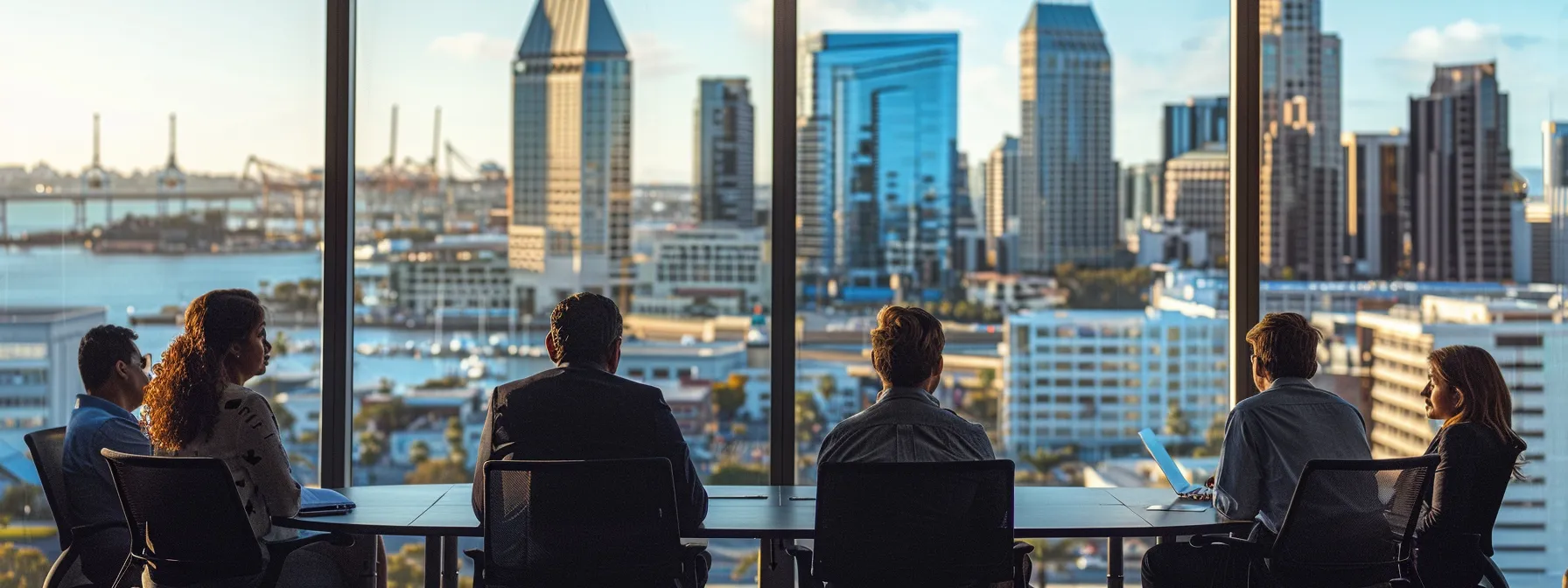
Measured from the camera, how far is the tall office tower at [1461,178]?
5.30m

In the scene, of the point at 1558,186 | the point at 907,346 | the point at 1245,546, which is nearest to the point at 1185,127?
the point at 1558,186

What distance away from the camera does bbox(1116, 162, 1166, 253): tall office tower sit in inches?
315

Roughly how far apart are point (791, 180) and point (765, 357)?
1.88 feet

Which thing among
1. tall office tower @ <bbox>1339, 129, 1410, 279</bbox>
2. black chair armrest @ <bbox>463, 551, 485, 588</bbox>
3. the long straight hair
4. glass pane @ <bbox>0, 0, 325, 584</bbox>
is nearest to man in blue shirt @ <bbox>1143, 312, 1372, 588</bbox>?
the long straight hair

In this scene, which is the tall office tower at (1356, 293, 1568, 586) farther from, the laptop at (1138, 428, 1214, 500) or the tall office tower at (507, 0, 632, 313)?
the tall office tower at (507, 0, 632, 313)

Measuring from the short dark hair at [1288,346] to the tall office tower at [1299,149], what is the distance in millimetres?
1114

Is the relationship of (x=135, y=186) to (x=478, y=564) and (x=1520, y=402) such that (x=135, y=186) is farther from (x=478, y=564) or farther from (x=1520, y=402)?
(x=1520, y=402)

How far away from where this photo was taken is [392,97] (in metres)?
7.83

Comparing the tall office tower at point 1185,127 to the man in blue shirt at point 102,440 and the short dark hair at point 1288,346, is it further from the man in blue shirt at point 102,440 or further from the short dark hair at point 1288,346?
the man in blue shirt at point 102,440

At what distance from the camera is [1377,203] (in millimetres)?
7090

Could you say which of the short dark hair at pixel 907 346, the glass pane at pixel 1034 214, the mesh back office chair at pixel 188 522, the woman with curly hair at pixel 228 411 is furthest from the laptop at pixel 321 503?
the glass pane at pixel 1034 214

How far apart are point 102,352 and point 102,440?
25 cm

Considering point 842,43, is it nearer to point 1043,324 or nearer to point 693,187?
point 693,187

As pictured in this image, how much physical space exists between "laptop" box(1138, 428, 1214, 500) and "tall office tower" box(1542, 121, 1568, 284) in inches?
112
